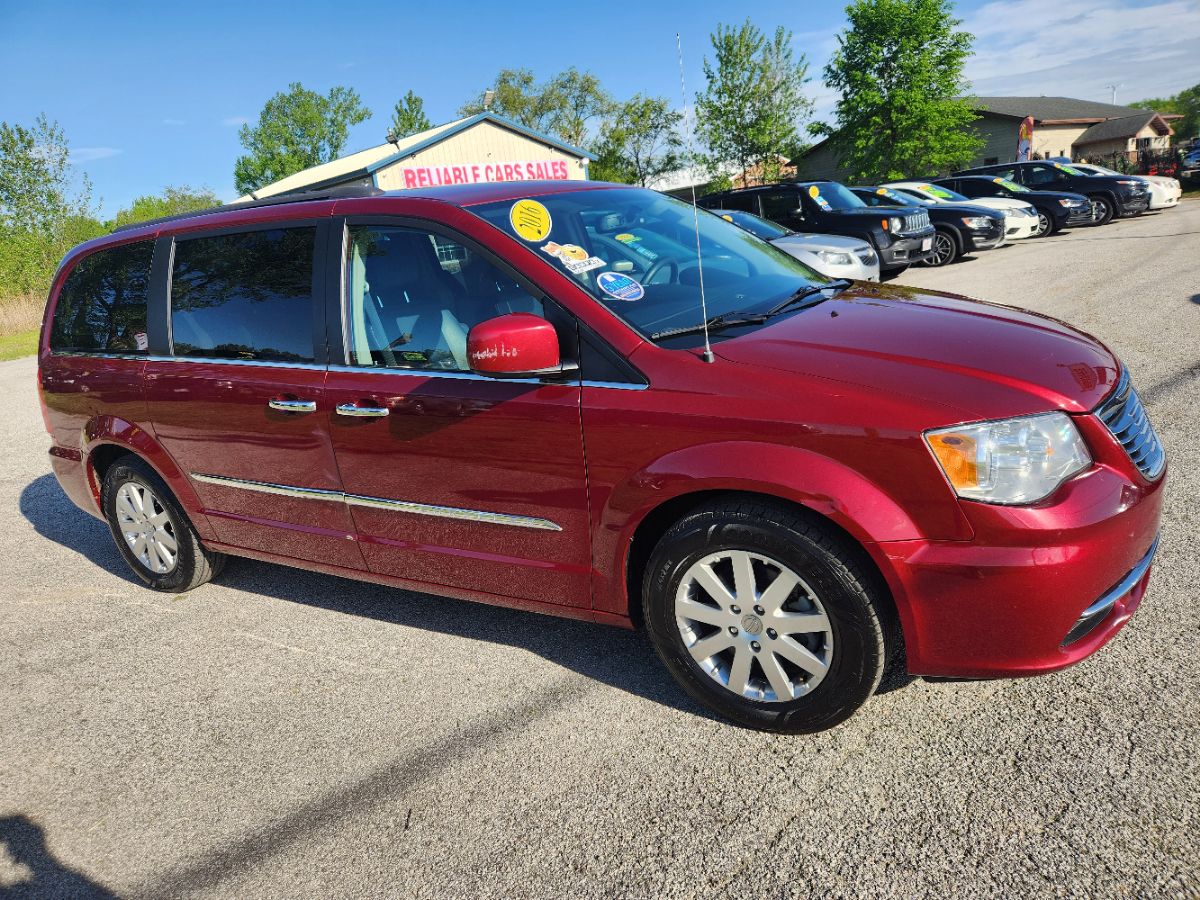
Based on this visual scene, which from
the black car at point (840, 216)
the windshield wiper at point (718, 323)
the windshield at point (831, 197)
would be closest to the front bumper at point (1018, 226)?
the black car at point (840, 216)

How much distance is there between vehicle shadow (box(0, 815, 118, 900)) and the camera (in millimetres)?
2461

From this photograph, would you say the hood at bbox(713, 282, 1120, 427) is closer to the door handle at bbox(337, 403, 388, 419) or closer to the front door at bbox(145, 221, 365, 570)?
the door handle at bbox(337, 403, 388, 419)

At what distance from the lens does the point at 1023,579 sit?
227 cm

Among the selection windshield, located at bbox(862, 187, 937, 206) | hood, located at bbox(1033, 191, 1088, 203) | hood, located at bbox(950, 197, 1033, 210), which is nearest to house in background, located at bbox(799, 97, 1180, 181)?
hood, located at bbox(1033, 191, 1088, 203)

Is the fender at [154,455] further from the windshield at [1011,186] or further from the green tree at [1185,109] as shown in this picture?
the green tree at [1185,109]

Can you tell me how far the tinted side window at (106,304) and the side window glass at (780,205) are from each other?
463 inches

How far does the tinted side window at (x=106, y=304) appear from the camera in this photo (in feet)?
13.7

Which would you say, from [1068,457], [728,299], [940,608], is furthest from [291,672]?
[1068,457]

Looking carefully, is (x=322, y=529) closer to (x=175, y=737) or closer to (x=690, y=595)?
(x=175, y=737)

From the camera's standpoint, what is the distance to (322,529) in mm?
3658

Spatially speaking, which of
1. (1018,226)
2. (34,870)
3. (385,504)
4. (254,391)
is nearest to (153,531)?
(254,391)

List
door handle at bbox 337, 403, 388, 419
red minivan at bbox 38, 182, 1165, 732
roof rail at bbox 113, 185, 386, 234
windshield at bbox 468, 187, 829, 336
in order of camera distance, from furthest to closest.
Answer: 1. roof rail at bbox 113, 185, 386, 234
2. door handle at bbox 337, 403, 388, 419
3. windshield at bbox 468, 187, 829, 336
4. red minivan at bbox 38, 182, 1165, 732

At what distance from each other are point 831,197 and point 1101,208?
1017 cm

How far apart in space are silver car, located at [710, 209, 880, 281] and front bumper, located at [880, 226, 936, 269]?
2.00 m
